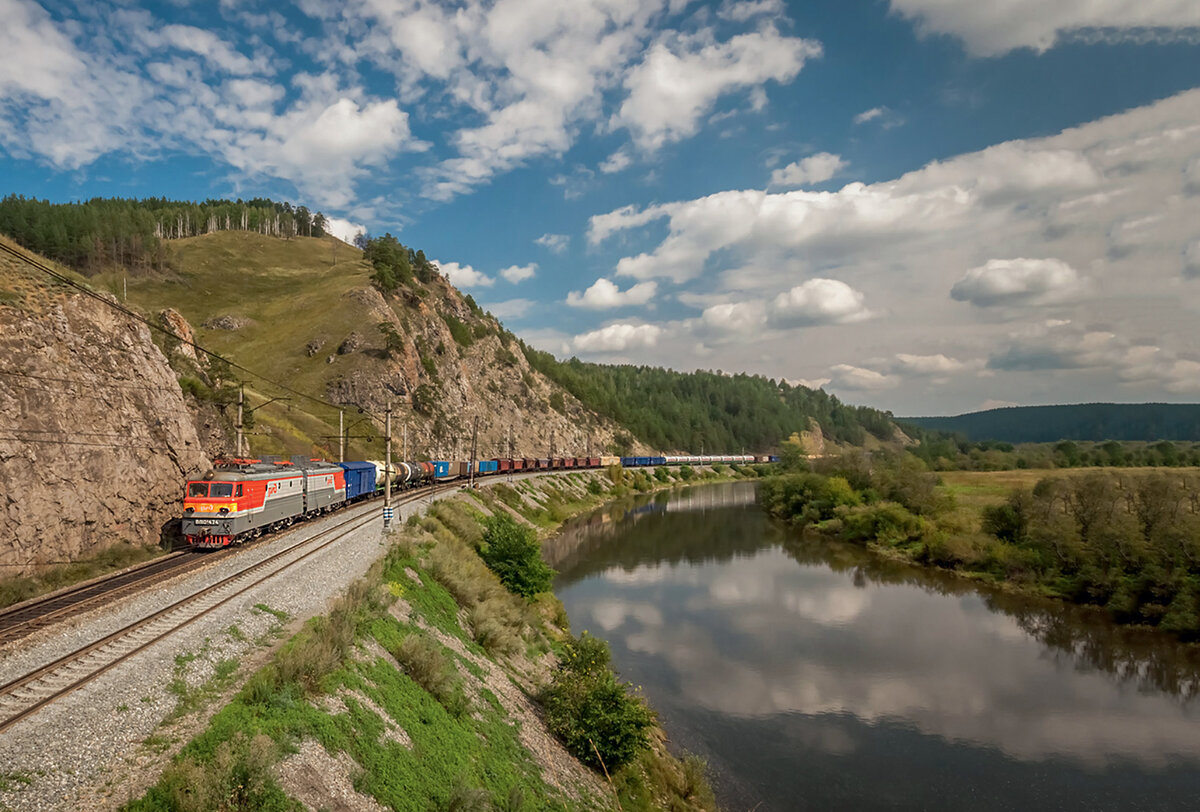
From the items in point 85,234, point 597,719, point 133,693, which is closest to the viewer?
point 133,693

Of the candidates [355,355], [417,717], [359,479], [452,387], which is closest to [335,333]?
[355,355]

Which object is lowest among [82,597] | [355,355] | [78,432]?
[82,597]

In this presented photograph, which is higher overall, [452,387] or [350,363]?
[350,363]

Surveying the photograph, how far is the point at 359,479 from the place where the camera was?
4956 centimetres

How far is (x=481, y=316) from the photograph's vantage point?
149000 millimetres

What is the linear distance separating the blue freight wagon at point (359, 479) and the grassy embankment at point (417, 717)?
74.2 ft

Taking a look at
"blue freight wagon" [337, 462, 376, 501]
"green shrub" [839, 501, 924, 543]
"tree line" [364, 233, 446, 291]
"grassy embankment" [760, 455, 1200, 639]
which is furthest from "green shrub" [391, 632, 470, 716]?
"tree line" [364, 233, 446, 291]

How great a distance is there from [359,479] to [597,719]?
123ft

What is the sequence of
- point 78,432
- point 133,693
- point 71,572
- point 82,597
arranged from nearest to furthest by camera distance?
point 133,693, point 82,597, point 71,572, point 78,432

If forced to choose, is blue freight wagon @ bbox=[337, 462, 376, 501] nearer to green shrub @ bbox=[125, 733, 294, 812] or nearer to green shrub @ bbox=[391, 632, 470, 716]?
green shrub @ bbox=[391, 632, 470, 716]

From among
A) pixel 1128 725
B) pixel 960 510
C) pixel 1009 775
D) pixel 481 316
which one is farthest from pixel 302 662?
pixel 481 316

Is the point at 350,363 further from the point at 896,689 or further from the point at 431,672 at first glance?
the point at 431,672

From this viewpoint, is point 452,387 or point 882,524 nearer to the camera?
point 882,524

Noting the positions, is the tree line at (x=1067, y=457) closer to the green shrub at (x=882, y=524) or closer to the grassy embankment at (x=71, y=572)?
the green shrub at (x=882, y=524)
